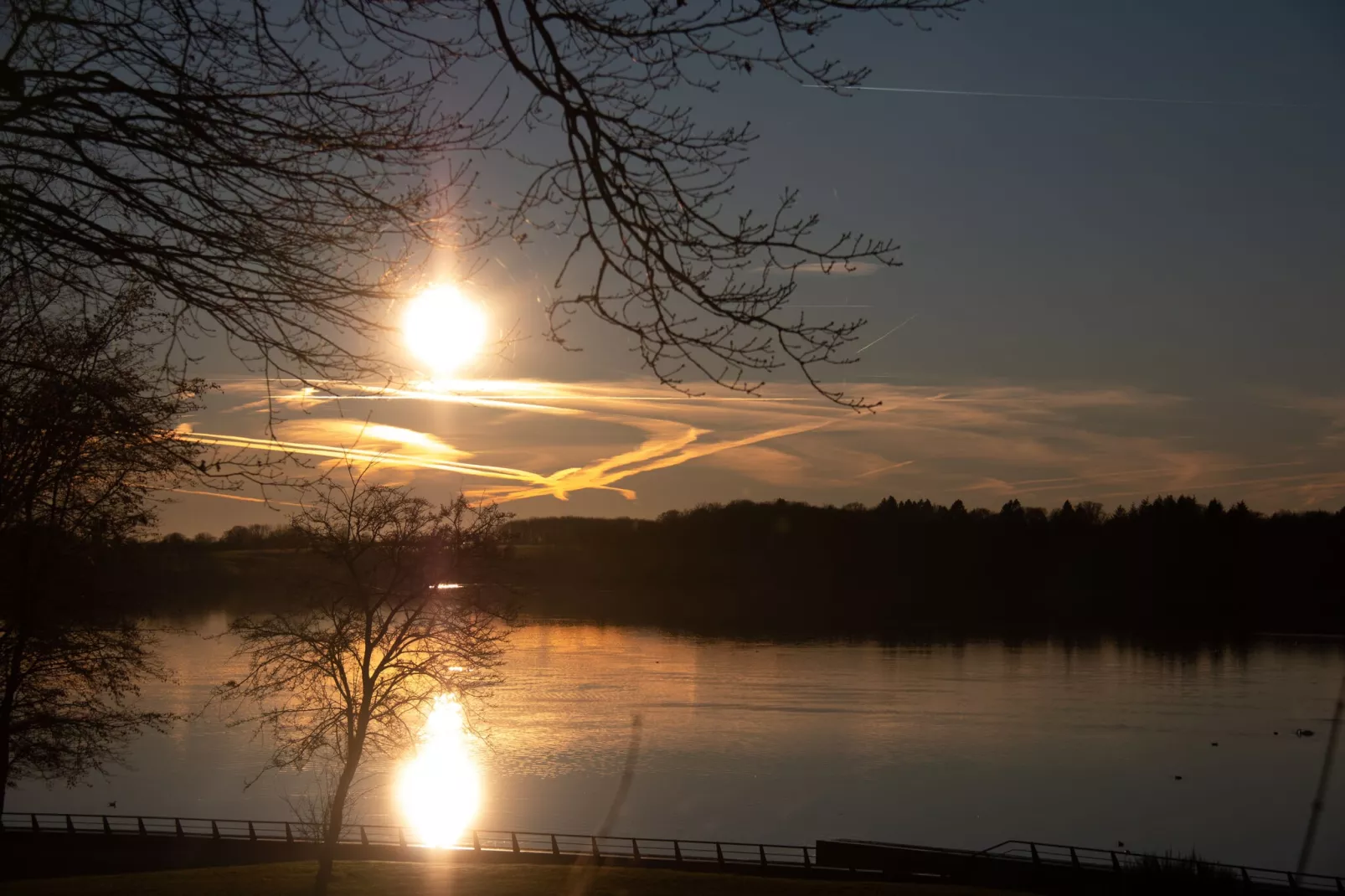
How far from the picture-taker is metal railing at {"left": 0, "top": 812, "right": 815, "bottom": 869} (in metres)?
28.2

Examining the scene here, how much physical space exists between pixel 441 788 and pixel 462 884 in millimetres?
27577

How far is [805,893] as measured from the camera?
1630 centimetres

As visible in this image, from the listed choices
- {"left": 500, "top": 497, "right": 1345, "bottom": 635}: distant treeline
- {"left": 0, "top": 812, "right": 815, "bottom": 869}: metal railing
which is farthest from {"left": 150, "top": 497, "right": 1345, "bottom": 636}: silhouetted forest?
{"left": 0, "top": 812, "right": 815, "bottom": 869}: metal railing

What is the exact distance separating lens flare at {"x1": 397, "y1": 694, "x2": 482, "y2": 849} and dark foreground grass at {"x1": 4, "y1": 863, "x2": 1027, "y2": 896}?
28.6 ft

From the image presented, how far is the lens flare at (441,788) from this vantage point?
1458 inches

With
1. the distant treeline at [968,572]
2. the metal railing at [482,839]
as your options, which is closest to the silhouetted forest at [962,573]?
the distant treeline at [968,572]

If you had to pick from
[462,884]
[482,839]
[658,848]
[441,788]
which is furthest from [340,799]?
[441,788]

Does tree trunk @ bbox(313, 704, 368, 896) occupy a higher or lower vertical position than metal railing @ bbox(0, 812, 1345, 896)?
higher

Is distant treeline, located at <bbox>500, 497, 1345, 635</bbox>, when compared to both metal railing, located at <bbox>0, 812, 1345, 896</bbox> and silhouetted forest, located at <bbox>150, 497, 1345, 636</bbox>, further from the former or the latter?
metal railing, located at <bbox>0, 812, 1345, 896</bbox>

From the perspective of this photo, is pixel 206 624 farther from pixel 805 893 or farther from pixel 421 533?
pixel 805 893

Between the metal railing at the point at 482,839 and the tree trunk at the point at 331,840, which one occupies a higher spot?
the tree trunk at the point at 331,840

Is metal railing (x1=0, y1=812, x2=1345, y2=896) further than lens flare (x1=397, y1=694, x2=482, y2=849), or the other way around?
lens flare (x1=397, y1=694, x2=482, y2=849)

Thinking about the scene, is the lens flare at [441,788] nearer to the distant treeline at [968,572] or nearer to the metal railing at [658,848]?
the metal railing at [658,848]

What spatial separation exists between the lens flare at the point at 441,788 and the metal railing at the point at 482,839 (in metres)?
1.09
